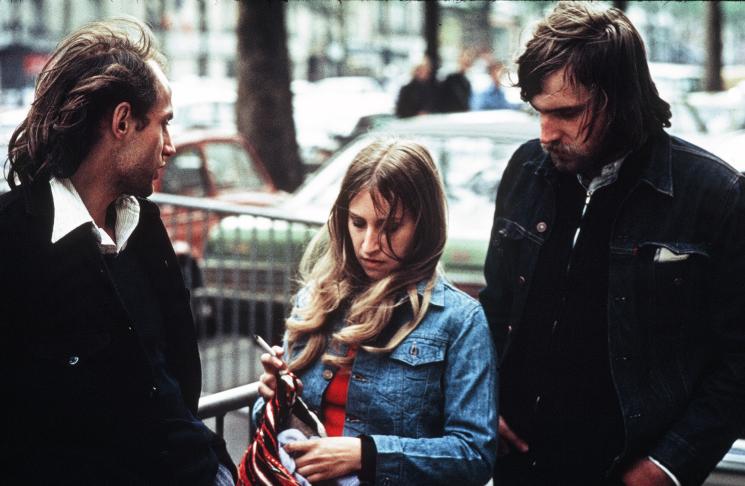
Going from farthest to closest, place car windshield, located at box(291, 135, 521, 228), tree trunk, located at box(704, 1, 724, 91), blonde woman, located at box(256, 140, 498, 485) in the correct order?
tree trunk, located at box(704, 1, 724, 91) < car windshield, located at box(291, 135, 521, 228) < blonde woman, located at box(256, 140, 498, 485)

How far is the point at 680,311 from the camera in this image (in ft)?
8.93

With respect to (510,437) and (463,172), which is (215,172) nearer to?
(463,172)

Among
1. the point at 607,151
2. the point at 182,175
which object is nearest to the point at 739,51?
the point at 182,175

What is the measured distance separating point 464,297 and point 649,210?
1.69ft

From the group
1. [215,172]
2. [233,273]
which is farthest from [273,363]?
[215,172]

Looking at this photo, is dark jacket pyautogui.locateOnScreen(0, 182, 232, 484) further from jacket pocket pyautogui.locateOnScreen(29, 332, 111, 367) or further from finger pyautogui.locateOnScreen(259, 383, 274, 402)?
finger pyautogui.locateOnScreen(259, 383, 274, 402)

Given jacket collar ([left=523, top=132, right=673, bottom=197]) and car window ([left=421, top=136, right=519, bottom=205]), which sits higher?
jacket collar ([left=523, top=132, right=673, bottom=197])

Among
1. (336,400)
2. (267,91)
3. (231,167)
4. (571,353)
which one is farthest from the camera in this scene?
(267,91)

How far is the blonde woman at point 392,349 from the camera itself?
8.40 ft

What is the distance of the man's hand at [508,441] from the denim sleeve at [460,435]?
29 cm

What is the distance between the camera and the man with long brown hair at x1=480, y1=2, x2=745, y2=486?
2715 mm

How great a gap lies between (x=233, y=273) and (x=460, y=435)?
A: 449 cm

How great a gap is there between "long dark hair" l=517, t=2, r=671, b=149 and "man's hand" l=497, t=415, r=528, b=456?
0.80 meters

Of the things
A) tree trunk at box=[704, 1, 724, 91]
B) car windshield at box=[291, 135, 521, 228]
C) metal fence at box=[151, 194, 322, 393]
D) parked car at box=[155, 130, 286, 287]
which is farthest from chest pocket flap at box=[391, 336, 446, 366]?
tree trunk at box=[704, 1, 724, 91]
